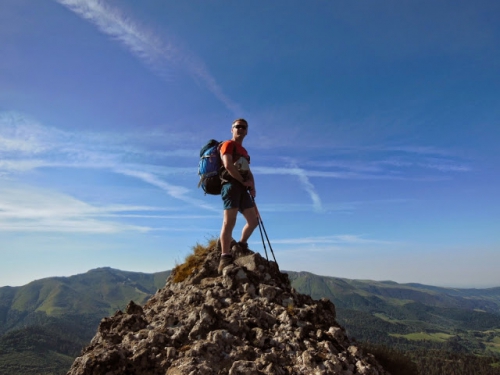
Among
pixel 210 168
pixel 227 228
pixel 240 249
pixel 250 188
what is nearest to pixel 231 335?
pixel 227 228

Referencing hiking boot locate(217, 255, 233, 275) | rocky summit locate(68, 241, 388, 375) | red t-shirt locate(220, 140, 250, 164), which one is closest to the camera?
rocky summit locate(68, 241, 388, 375)

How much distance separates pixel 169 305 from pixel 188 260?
221 cm

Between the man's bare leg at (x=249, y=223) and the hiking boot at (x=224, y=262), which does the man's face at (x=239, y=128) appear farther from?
the hiking boot at (x=224, y=262)

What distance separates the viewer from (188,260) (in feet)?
30.2

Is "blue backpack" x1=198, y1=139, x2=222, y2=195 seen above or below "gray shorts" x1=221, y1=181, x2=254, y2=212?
above

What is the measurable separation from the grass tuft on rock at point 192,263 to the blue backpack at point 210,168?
1.76 meters

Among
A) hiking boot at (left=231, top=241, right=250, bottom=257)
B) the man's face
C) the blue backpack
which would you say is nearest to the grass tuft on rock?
hiking boot at (left=231, top=241, right=250, bottom=257)

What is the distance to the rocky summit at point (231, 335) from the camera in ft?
16.5

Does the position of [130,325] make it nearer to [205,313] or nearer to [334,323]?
Result: [205,313]

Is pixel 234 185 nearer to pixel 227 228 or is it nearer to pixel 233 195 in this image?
pixel 233 195

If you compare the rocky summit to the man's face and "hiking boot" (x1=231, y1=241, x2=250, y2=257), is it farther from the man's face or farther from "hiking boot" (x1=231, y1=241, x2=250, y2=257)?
the man's face

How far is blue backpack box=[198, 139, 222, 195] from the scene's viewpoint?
8.26 meters

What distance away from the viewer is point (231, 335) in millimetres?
5512

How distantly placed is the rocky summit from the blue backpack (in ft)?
6.65
